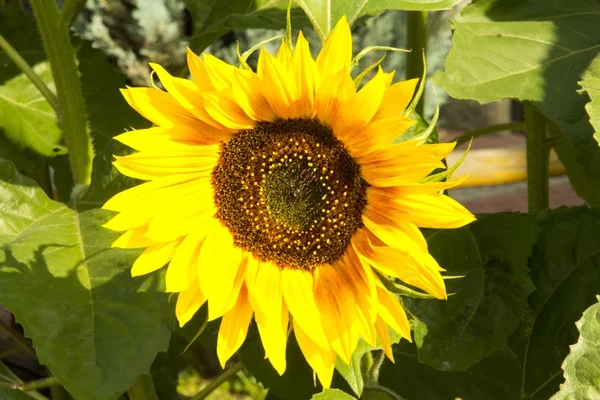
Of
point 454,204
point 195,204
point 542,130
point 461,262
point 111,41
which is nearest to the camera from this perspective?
point 454,204

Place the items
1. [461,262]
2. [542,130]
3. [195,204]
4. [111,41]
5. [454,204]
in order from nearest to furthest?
[454,204] < [195,204] < [461,262] < [542,130] < [111,41]

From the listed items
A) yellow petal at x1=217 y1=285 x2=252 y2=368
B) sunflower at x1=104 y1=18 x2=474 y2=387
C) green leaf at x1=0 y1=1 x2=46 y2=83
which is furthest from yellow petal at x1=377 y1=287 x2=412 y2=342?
green leaf at x1=0 y1=1 x2=46 y2=83

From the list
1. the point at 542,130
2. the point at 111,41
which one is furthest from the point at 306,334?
the point at 111,41

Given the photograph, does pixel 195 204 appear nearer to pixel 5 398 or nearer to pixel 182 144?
pixel 182 144

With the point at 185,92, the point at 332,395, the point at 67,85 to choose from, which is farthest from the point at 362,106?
the point at 67,85

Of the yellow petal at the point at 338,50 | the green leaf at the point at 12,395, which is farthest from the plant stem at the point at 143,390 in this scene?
the yellow petal at the point at 338,50

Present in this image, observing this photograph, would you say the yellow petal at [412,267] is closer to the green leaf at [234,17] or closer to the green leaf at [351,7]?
the green leaf at [351,7]

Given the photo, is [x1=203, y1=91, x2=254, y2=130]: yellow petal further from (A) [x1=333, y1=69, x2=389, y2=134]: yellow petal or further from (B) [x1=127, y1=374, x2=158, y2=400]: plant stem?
(B) [x1=127, y1=374, x2=158, y2=400]: plant stem
